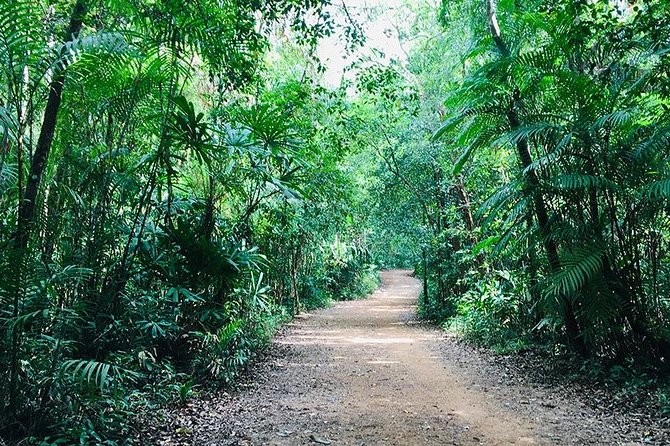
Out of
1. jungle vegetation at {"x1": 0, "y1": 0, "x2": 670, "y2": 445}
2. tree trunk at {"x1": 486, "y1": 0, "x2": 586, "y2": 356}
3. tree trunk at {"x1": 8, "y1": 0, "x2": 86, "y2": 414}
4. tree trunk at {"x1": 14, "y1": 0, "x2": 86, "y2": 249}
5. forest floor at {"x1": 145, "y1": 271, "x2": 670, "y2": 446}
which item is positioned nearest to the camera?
tree trunk at {"x1": 8, "y1": 0, "x2": 86, "y2": 414}

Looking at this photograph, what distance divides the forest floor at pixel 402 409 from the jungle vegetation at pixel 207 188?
2.04ft

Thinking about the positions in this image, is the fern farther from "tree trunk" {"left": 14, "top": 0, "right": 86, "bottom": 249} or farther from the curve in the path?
"tree trunk" {"left": 14, "top": 0, "right": 86, "bottom": 249}

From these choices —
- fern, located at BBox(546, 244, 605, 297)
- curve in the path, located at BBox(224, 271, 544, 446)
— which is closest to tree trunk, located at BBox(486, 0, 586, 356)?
fern, located at BBox(546, 244, 605, 297)

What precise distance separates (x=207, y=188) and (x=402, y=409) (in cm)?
414

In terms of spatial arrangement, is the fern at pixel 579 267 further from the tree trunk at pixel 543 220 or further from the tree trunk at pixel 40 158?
the tree trunk at pixel 40 158

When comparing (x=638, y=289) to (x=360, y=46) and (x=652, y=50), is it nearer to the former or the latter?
(x=652, y=50)

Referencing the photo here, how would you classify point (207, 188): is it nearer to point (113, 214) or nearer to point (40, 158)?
point (113, 214)

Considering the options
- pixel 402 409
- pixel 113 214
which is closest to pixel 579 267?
pixel 402 409

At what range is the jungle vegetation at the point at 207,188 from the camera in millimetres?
4121

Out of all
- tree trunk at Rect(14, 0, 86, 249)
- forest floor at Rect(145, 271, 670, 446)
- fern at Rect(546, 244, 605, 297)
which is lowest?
forest floor at Rect(145, 271, 670, 446)

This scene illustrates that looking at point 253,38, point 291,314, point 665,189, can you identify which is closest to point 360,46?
point 253,38

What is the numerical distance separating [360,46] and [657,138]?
4323 millimetres

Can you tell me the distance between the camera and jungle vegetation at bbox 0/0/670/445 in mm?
4121

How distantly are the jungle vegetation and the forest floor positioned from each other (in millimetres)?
621
